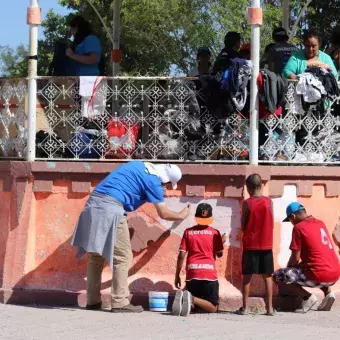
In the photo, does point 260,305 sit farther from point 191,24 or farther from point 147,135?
point 191,24

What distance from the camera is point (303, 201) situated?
11.5 m

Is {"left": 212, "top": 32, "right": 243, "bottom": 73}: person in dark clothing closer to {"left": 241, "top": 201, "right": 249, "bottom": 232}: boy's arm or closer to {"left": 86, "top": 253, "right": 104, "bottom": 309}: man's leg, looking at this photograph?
{"left": 241, "top": 201, "right": 249, "bottom": 232}: boy's arm

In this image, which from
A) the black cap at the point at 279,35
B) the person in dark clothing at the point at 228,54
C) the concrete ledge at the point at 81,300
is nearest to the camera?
the concrete ledge at the point at 81,300

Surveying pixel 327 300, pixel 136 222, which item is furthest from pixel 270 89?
pixel 327 300

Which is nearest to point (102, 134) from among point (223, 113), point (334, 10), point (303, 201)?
point (223, 113)

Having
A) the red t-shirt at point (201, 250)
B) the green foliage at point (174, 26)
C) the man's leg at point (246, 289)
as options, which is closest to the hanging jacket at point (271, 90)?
the red t-shirt at point (201, 250)

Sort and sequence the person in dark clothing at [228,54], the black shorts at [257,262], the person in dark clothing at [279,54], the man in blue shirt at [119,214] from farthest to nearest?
1. the person in dark clothing at [279,54]
2. the person in dark clothing at [228,54]
3. the black shorts at [257,262]
4. the man in blue shirt at [119,214]

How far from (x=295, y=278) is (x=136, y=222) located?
1825 mm

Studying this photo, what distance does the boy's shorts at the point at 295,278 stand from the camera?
10883 millimetres

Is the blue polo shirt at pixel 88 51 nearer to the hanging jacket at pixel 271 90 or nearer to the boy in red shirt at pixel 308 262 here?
the hanging jacket at pixel 271 90

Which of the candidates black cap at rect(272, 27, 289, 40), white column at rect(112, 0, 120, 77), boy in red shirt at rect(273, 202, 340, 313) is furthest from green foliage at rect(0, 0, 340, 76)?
boy in red shirt at rect(273, 202, 340, 313)

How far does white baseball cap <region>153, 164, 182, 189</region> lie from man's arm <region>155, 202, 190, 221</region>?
281 millimetres

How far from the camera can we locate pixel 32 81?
11695 millimetres

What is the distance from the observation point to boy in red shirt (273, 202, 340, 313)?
10.9 meters
